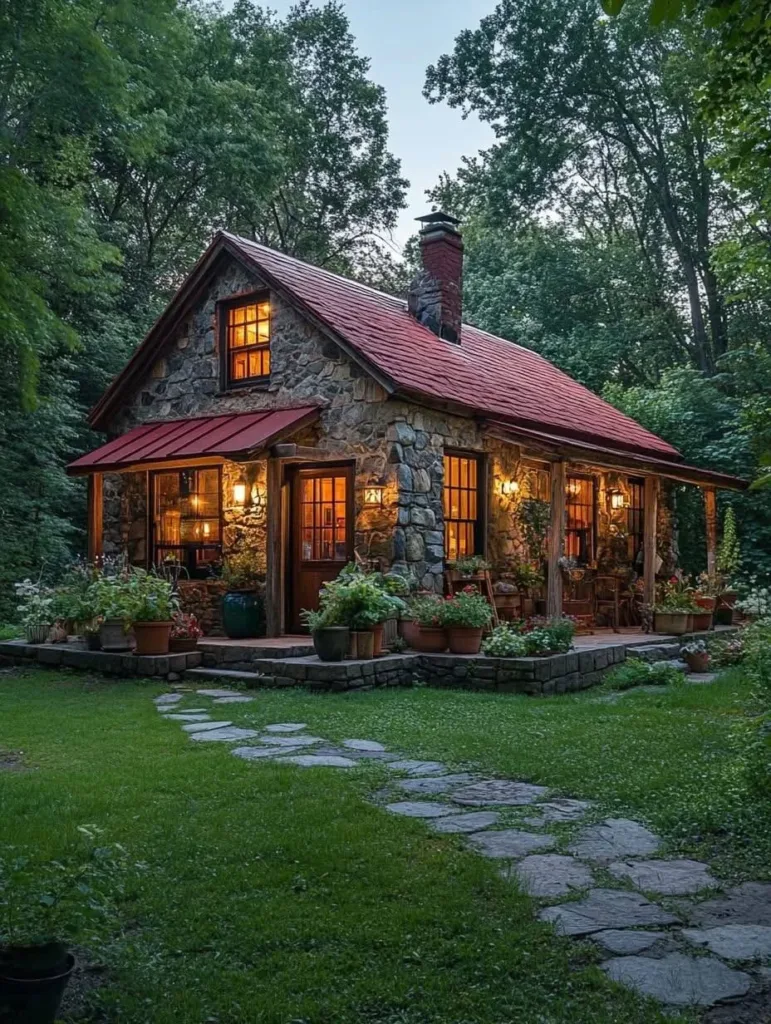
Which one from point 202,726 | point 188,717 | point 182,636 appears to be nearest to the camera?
point 202,726

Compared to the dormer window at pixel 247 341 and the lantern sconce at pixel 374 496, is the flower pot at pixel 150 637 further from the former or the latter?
the dormer window at pixel 247 341

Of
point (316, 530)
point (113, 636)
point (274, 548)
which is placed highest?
point (316, 530)

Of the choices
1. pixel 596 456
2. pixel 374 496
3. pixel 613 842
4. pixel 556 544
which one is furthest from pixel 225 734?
pixel 596 456

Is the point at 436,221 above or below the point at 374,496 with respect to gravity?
above

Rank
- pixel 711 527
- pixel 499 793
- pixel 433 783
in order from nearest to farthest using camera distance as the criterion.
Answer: pixel 499 793 → pixel 433 783 → pixel 711 527

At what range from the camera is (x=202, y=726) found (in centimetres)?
683

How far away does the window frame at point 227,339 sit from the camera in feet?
39.1

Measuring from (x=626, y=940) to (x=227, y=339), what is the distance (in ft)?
34.9

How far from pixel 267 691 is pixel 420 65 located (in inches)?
729

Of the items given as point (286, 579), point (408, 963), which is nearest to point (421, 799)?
point (408, 963)

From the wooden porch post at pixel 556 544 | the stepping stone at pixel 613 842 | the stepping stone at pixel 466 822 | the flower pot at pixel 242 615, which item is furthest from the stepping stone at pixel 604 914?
the flower pot at pixel 242 615

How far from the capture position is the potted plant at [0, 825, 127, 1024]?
2.26m

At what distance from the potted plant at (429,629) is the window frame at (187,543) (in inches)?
134

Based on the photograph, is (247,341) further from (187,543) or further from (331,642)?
(331,642)
